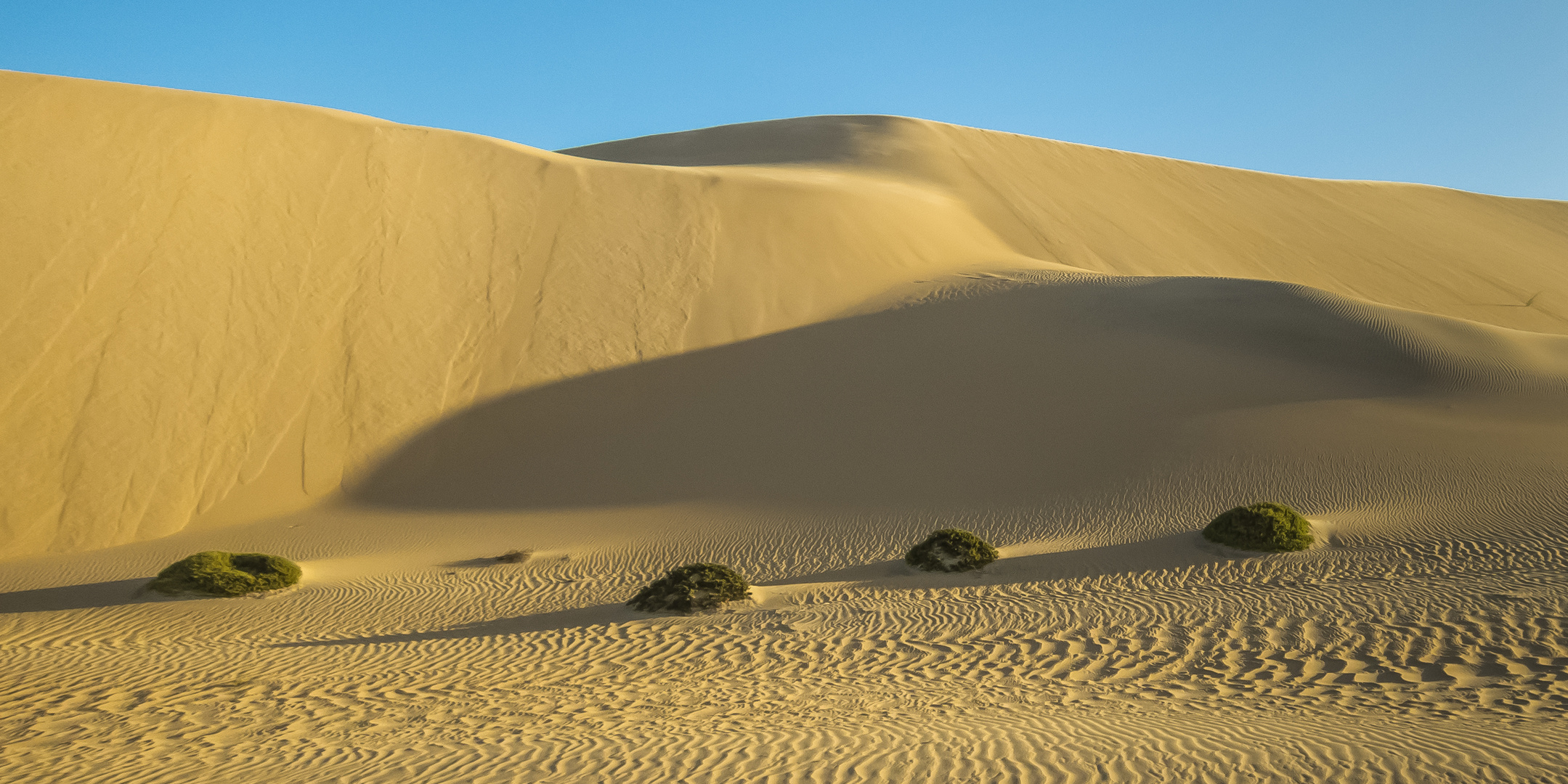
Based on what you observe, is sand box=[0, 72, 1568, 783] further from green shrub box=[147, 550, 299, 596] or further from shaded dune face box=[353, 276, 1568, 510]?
green shrub box=[147, 550, 299, 596]

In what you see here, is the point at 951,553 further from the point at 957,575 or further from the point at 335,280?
the point at 335,280

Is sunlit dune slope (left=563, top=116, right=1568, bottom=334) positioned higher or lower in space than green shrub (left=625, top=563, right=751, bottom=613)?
higher

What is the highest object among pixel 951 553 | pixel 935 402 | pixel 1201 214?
pixel 1201 214

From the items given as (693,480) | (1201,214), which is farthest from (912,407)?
(1201,214)

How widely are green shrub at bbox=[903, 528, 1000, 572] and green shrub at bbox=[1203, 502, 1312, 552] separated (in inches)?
140

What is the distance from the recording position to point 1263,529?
14227 millimetres

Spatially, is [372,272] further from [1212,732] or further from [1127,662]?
[1212,732]

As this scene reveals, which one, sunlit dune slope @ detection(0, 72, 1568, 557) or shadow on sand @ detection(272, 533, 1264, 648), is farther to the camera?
sunlit dune slope @ detection(0, 72, 1568, 557)

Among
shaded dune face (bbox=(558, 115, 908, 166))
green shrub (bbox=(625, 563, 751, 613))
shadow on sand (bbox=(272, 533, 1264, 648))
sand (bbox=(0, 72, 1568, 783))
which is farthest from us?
shaded dune face (bbox=(558, 115, 908, 166))

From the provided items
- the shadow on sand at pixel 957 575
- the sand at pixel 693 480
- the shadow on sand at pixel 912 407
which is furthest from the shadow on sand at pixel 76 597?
the shadow on sand at pixel 912 407

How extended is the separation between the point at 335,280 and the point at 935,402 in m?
16.7

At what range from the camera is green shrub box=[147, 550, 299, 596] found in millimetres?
14148

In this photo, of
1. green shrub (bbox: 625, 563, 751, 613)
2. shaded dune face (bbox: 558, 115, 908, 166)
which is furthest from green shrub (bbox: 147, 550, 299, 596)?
shaded dune face (bbox: 558, 115, 908, 166)

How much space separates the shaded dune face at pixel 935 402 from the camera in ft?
64.4
